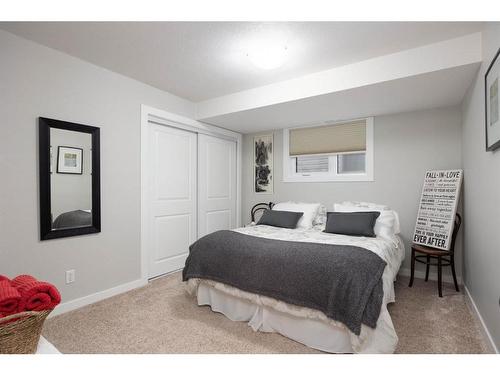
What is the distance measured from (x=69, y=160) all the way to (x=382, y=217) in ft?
10.9

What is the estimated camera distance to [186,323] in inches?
87.9

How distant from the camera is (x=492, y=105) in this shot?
5.82ft

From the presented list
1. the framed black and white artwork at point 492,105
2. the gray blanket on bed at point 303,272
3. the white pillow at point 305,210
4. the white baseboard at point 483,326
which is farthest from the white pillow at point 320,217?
the framed black and white artwork at point 492,105

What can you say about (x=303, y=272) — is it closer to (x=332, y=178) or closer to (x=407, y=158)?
(x=332, y=178)

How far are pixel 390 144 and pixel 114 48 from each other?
3355mm

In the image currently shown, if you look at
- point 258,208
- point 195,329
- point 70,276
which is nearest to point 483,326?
point 195,329

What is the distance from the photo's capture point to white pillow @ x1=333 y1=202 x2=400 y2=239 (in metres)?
2.93

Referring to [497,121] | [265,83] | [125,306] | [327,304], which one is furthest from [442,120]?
[125,306]

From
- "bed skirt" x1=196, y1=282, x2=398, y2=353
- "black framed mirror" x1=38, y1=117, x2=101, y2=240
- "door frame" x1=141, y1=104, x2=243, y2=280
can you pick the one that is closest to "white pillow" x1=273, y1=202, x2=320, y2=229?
"bed skirt" x1=196, y1=282, x2=398, y2=353

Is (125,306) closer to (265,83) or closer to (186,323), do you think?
(186,323)

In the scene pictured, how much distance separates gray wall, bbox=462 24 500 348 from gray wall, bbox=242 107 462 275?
35 centimetres

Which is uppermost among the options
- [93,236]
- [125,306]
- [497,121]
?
[497,121]
